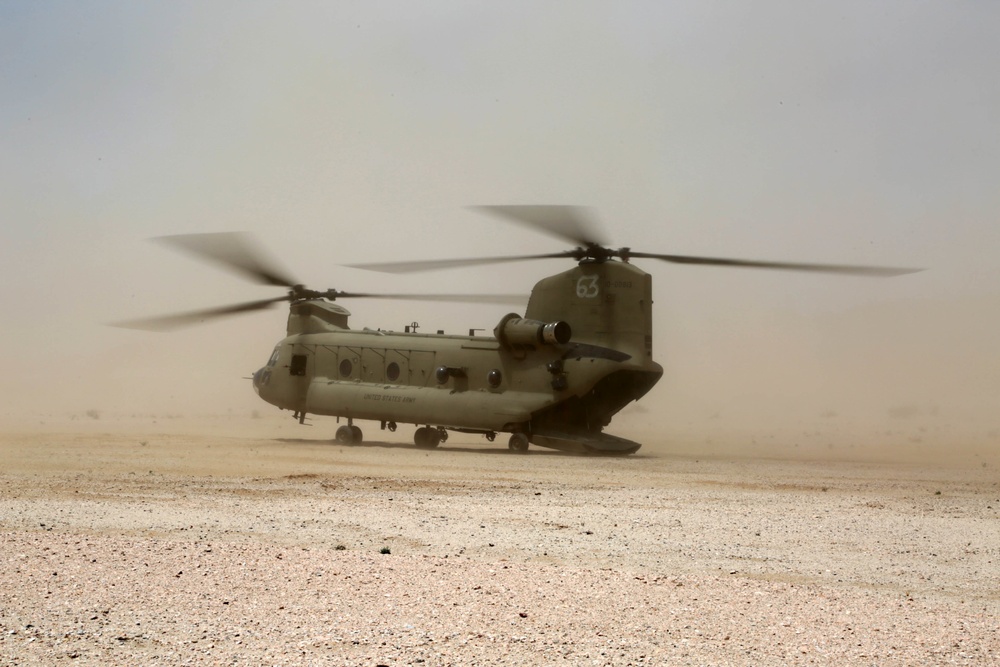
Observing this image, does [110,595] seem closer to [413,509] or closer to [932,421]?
[413,509]

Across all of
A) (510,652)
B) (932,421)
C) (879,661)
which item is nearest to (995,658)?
(879,661)

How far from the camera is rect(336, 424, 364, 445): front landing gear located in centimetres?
2645

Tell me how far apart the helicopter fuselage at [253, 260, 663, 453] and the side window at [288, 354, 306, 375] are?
78.0 inches

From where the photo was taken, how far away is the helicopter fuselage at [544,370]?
23.0m

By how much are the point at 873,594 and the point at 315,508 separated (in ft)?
20.9

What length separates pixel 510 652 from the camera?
617 centimetres

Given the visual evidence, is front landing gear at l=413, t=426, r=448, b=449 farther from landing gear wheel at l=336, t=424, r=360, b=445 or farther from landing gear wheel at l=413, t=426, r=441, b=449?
landing gear wheel at l=336, t=424, r=360, b=445

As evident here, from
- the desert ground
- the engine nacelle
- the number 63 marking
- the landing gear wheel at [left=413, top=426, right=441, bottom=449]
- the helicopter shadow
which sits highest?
the number 63 marking

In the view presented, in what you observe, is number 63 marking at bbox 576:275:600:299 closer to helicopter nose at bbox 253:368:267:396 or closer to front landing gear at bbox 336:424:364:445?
front landing gear at bbox 336:424:364:445

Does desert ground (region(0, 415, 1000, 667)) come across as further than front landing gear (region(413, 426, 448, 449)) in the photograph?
No

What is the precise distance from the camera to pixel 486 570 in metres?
8.38

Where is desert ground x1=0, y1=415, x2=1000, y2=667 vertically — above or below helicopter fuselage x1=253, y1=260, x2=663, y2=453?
below

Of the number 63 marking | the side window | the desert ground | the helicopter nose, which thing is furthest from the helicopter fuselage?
the desert ground

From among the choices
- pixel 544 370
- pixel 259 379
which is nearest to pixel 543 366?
pixel 544 370
